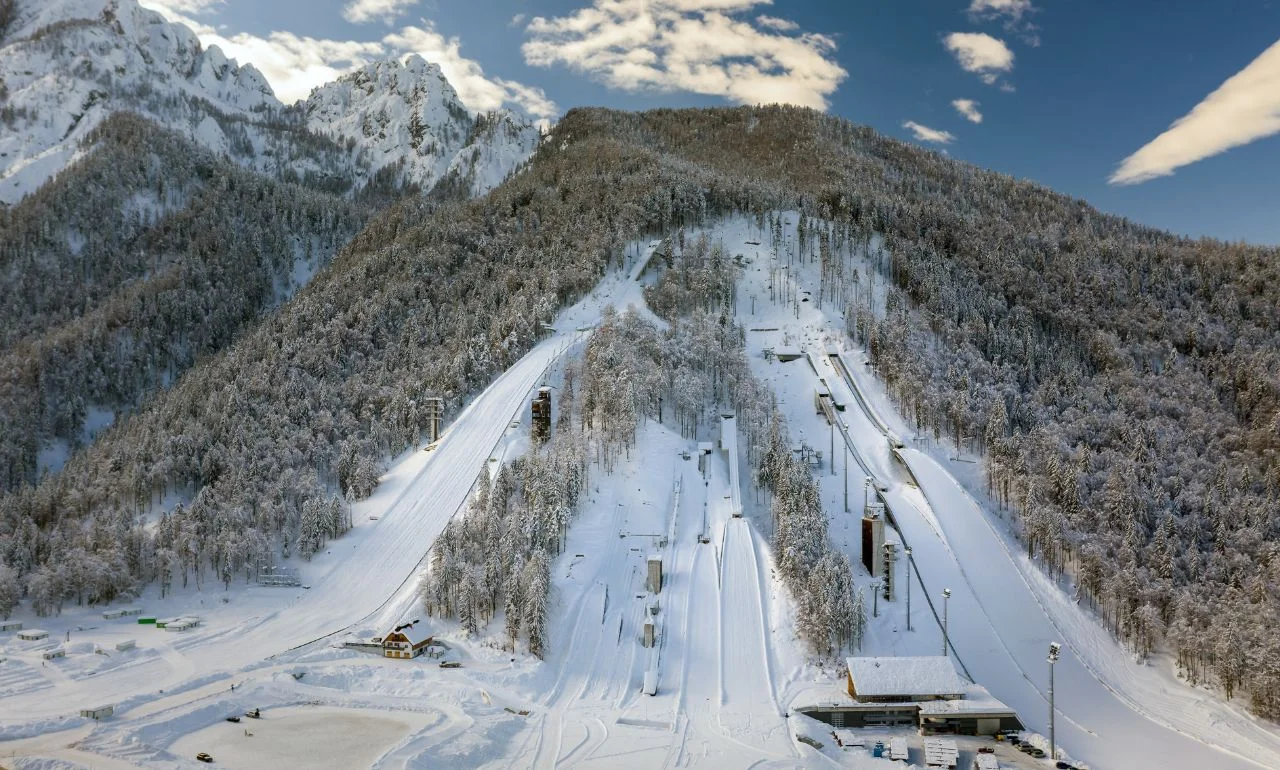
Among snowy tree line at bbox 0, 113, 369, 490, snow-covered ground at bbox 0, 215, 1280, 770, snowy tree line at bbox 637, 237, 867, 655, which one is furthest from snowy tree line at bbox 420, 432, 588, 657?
snowy tree line at bbox 0, 113, 369, 490

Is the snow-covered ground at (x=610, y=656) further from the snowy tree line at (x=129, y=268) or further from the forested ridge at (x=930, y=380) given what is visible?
the snowy tree line at (x=129, y=268)

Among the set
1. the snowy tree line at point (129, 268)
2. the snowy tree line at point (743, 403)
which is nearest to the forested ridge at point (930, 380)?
the snowy tree line at point (743, 403)

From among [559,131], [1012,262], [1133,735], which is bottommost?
[1133,735]

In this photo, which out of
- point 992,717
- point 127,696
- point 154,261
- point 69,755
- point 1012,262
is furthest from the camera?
point 154,261

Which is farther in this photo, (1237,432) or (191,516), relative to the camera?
(1237,432)

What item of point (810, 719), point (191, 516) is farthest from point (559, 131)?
Result: point (810, 719)

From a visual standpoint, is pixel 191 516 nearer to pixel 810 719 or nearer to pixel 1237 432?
pixel 810 719
